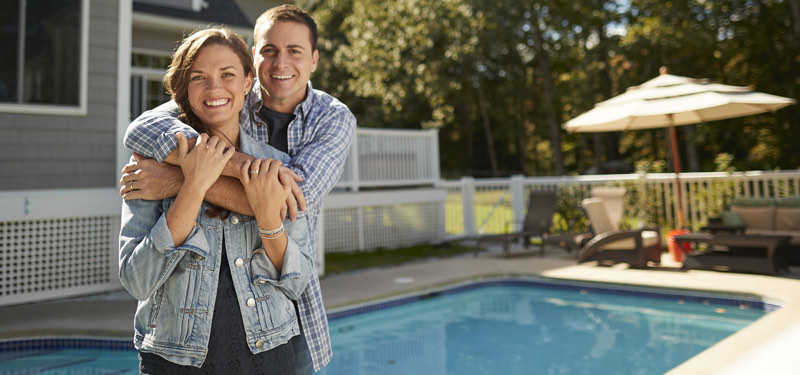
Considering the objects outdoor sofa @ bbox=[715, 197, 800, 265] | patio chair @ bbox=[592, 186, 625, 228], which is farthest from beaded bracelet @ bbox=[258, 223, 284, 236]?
patio chair @ bbox=[592, 186, 625, 228]

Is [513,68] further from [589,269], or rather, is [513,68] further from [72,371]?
[72,371]

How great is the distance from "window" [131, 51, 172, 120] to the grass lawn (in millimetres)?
3808

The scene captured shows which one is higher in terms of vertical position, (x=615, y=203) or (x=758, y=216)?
(x=615, y=203)

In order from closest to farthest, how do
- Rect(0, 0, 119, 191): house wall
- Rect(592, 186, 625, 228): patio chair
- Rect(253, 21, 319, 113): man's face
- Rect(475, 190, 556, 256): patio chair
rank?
Rect(253, 21, 319, 113): man's face, Rect(0, 0, 119, 191): house wall, Rect(592, 186, 625, 228): patio chair, Rect(475, 190, 556, 256): patio chair

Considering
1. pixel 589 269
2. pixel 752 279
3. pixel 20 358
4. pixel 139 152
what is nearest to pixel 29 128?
pixel 20 358

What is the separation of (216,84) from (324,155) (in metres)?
0.36

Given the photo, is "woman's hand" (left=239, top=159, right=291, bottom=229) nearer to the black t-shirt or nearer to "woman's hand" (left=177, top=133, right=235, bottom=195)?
"woman's hand" (left=177, top=133, right=235, bottom=195)

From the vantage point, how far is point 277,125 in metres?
1.66

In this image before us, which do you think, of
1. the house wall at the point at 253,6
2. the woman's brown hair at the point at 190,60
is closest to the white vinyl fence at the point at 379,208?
the woman's brown hair at the point at 190,60

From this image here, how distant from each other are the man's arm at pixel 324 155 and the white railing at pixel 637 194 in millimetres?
8396

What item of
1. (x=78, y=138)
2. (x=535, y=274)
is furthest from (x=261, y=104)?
(x=535, y=274)

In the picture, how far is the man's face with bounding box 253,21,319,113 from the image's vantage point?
1.62 meters

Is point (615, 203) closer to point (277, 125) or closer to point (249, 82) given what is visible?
point (277, 125)

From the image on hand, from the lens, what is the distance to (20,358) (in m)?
4.41
